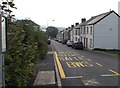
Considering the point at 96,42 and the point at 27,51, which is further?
the point at 96,42

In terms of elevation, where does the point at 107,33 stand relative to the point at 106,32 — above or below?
below

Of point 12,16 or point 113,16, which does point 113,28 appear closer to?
point 113,16

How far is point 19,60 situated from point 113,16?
91.1 ft

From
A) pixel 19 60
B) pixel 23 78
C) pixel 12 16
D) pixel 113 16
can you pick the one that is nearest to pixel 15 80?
pixel 23 78

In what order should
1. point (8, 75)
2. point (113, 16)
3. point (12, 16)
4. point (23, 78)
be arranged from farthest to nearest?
point (113, 16)
point (23, 78)
point (8, 75)
point (12, 16)

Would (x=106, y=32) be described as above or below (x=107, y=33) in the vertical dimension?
above

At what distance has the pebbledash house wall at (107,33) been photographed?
29594mm

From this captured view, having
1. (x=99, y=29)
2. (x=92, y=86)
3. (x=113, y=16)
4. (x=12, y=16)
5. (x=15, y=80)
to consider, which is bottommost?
(x=92, y=86)

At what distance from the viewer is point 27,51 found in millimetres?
5539

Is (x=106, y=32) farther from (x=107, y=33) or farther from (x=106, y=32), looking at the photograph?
(x=107, y=33)

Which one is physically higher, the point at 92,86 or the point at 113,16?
the point at 113,16

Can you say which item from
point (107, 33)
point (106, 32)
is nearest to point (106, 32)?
point (106, 32)

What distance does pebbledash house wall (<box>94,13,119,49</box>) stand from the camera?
29594 millimetres

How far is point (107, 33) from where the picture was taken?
29.9 meters
